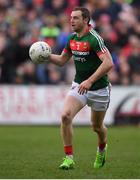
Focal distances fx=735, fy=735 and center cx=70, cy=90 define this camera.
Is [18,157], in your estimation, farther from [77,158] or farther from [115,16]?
[115,16]

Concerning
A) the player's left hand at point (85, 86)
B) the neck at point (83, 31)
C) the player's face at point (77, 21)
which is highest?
the player's face at point (77, 21)

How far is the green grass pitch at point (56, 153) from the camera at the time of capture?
1027cm

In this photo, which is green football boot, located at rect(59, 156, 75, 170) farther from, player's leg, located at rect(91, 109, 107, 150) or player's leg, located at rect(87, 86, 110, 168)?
player's leg, located at rect(91, 109, 107, 150)

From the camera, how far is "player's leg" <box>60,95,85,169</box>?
1088cm

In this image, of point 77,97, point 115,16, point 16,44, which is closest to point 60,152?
point 77,97

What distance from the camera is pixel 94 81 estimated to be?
10758 millimetres

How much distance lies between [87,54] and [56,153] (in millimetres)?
3347

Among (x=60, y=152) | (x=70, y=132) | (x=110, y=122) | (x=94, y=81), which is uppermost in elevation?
(x=94, y=81)

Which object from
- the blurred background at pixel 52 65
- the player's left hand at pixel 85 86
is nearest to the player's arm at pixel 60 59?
the player's left hand at pixel 85 86

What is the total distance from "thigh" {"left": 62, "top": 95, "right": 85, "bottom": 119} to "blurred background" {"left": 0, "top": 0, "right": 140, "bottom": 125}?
965 centimetres

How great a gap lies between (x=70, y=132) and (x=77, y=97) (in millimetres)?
575

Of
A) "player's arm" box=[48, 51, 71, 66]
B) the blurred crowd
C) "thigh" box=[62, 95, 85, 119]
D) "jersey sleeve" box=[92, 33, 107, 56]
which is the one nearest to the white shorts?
"thigh" box=[62, 95, 85, 119]

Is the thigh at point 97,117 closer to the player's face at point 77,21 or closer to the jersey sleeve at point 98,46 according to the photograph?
the jersey sleeve at point 98,46

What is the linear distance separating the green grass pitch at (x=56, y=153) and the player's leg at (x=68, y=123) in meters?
0.20
